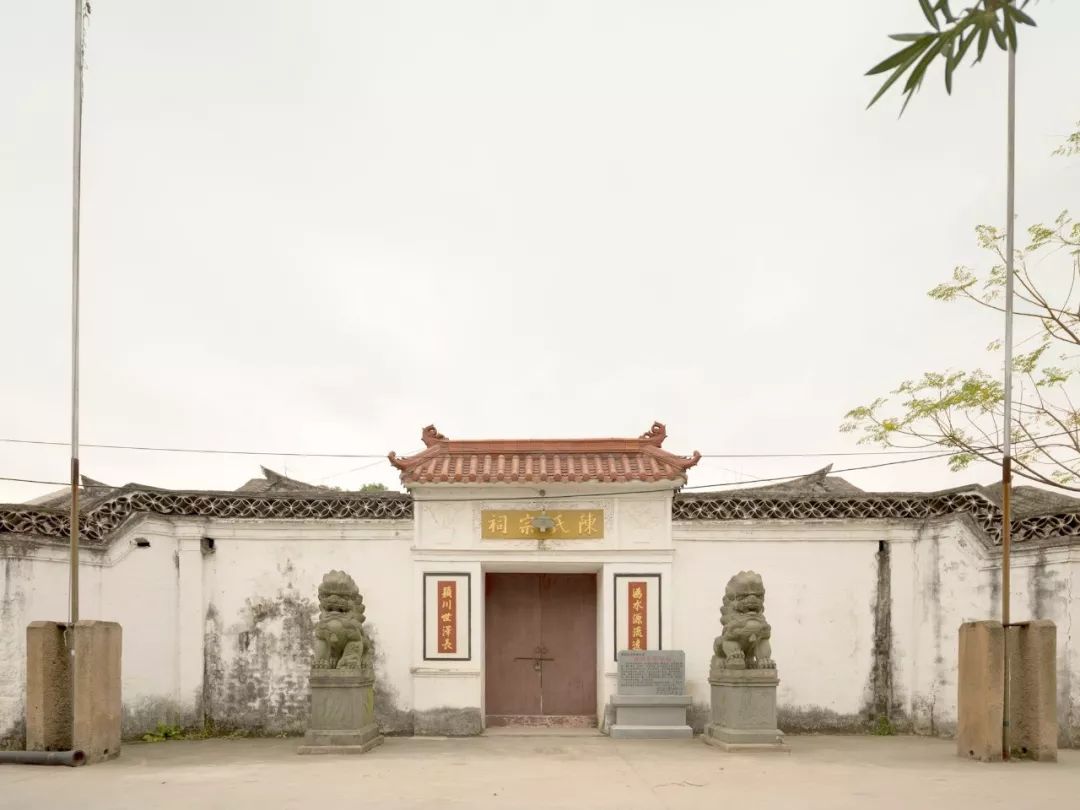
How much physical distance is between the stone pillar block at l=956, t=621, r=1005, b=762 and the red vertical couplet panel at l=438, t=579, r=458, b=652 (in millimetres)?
5652

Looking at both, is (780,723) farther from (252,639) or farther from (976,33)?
(976,33)

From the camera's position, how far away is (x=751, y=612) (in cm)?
1009

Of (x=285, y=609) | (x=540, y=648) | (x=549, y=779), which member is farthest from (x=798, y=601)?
(x=285, y=609)

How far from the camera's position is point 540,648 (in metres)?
12.2

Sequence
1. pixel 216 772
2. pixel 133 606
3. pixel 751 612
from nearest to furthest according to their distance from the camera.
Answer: pixel 216 772 < pixel 751 612 < pixel 133 606

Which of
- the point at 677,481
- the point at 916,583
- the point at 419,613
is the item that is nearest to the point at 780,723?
the point at 916,583

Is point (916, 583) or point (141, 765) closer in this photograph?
point (141, 765)

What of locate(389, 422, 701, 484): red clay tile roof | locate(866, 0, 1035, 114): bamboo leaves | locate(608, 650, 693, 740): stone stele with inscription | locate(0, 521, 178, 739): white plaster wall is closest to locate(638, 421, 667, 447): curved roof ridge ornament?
locate(389, 422, 701, 484): red clay tile roof

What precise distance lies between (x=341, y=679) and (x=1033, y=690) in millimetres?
6826

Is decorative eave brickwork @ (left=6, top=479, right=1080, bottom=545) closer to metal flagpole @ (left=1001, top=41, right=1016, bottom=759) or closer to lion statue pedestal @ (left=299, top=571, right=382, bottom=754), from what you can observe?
lion statue pedestal @ (left=299, top=571, right=382, bottom=754)

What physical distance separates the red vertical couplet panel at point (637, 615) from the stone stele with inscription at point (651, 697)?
0.31 meters

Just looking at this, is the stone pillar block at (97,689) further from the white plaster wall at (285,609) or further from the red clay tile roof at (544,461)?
the red clay tile roof at (544,461)

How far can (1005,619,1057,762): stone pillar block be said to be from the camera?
333 inches

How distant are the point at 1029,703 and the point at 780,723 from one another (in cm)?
324
